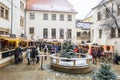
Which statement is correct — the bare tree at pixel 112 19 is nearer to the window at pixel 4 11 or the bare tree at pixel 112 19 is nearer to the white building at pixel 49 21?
the window at pixel 4 11

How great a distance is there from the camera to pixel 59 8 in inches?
1854

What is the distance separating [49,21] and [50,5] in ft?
13.7

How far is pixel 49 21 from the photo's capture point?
4569cm

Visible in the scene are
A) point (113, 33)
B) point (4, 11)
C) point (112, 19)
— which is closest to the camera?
point (4, 11)

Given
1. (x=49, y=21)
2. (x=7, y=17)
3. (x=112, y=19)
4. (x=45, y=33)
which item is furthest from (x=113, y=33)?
(x=45, y=33)

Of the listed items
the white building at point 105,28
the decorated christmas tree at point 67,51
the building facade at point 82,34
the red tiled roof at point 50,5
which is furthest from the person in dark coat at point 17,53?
the building facade at point 82,34

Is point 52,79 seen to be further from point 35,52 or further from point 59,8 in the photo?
point 59,8

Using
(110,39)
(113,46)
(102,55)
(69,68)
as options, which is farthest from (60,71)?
(110,39)

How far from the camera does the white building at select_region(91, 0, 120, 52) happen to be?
28078mm

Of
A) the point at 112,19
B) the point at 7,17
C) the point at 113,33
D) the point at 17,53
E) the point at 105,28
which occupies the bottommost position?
the point at 17,53

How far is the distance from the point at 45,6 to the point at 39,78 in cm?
3347

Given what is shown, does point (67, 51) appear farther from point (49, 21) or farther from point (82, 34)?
point (82, 34)

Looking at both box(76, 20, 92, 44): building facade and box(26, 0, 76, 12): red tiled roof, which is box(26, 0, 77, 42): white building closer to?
box(26, 0, 76, 12): red tiled roof

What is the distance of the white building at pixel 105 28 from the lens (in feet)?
92.1
